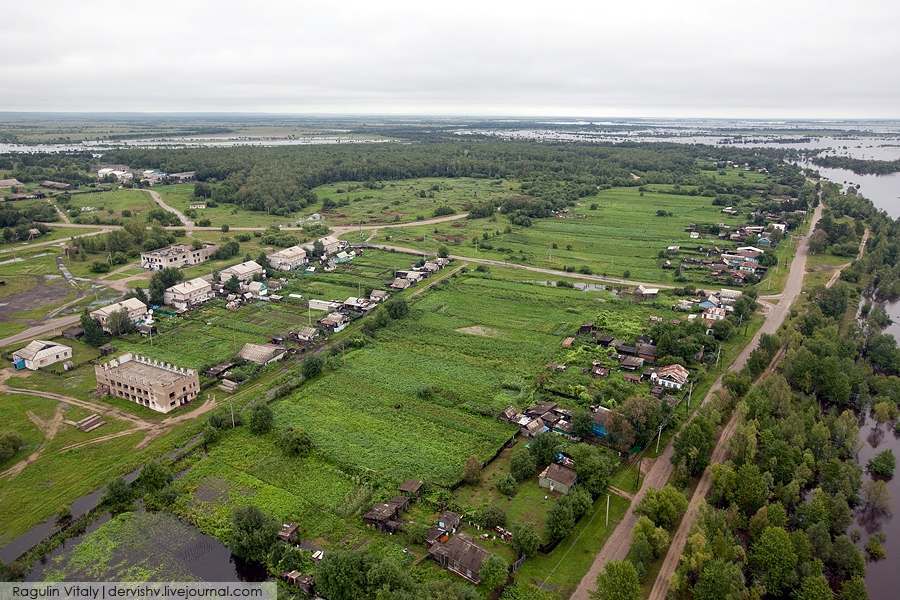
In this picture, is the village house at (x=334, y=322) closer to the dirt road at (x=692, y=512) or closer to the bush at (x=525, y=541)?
the bush at (x=525, y=541)

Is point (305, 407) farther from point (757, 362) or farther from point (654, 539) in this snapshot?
point (757, 362)

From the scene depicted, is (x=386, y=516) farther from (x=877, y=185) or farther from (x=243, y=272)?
(x=877, y=185)

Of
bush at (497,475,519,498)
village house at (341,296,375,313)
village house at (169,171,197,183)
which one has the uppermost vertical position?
village house at (169,171,197,183)

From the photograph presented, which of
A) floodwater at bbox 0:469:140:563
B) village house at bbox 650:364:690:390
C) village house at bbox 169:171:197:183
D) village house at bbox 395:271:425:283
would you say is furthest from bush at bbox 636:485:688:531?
village house at bbox 169:171:197:183

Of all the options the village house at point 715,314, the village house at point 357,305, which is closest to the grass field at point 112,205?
the village house at point 357,305

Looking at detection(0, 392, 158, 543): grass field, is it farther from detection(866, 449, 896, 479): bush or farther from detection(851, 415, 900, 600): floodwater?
detection(866, 449, 896, 479): bush

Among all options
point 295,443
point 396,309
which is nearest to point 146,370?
point 295,443
